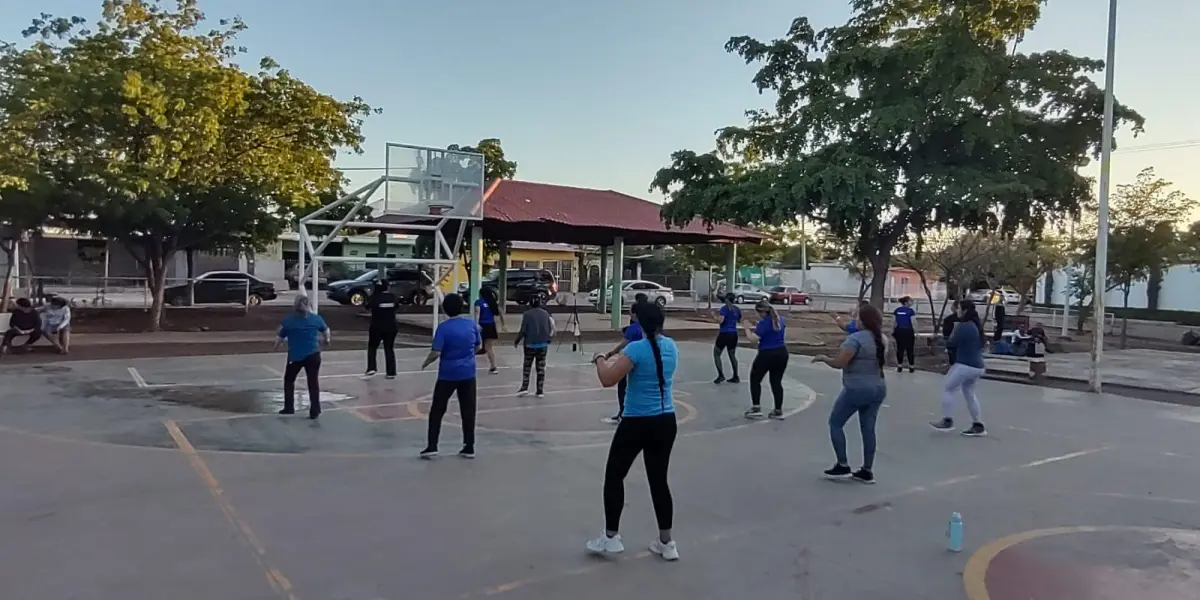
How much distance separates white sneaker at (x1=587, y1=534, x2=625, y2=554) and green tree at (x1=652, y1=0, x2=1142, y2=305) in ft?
48.0

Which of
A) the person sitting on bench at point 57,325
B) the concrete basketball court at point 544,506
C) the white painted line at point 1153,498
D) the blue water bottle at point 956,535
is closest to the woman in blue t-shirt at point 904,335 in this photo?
the concrete basketball court at point 544,506

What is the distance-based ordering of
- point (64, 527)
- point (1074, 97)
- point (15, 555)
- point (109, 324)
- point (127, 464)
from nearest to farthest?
point (15, 555) → point (64, 527) → point (127, 464) → point (1074, 97) → point (109, 324)

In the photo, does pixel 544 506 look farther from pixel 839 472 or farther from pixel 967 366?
pixel 967 366

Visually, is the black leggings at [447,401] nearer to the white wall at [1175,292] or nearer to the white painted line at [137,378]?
the white painted line at [137,378]

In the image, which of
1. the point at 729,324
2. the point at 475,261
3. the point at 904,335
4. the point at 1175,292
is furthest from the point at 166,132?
the point at 1175,292

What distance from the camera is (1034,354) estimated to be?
20469 millimetres

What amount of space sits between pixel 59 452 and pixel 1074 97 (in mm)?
21011

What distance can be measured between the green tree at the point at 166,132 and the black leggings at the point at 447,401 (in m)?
14.0

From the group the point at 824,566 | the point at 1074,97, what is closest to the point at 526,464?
the point at 824,566

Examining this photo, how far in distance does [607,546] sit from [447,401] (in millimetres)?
3090

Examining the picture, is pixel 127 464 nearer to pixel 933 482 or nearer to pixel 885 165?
pixel 933 482

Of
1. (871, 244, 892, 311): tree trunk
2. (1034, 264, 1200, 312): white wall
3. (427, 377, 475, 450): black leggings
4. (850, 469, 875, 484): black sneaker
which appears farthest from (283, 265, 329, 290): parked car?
(1034, 264, 1200, 312): white wall

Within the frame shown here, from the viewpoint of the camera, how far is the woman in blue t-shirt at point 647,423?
546 centimetres

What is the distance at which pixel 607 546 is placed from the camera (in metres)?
5.60
